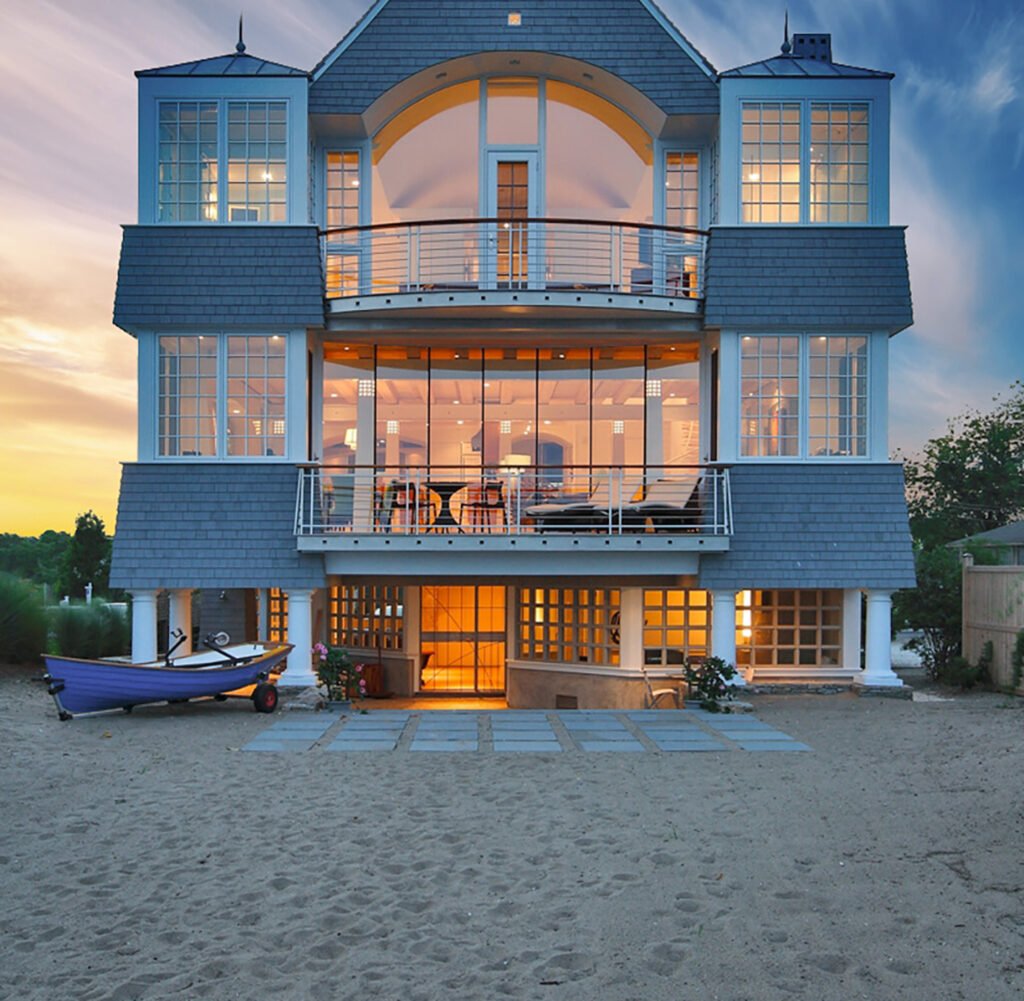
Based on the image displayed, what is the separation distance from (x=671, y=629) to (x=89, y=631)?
32.7 ft

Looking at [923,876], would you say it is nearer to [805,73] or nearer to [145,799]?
[145,799]

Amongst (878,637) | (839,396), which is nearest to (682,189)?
(839,396)

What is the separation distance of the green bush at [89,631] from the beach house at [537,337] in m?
2.31

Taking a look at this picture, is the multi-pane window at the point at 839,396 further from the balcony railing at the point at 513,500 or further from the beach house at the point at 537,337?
the balcony railing at the point at 513,500

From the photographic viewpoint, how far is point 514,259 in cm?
1449

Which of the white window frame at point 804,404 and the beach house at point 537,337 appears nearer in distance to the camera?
the beach house at point 537,337

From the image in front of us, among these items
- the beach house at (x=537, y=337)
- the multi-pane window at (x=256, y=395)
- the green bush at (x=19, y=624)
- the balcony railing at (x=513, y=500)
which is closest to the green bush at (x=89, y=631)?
the green bush at (x=19, y=624)

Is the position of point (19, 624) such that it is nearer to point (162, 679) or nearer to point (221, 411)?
point (162, 679)

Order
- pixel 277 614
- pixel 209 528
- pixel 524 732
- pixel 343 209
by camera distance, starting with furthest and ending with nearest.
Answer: pixel 277 614 → pixel 343 209 → pixel 209 528 → pixel 524 732

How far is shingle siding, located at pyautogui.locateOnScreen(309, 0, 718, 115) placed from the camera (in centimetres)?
1388

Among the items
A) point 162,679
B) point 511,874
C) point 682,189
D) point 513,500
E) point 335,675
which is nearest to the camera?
point 511,874

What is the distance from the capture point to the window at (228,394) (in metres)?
13.4

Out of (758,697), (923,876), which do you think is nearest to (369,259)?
(758,697)

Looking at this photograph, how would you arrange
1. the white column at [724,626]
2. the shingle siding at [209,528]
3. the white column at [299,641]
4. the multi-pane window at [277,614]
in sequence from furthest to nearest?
the multi-pane window at [277,614] < the white column at [724,626] < the shingle siding at [209,528] < the white column at [299,641]
